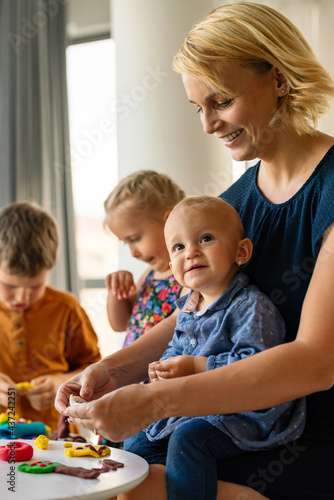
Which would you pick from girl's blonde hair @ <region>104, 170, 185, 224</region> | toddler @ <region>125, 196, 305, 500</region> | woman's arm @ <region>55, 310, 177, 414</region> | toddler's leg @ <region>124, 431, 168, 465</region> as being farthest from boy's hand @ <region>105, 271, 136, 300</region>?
toddler's leg @ <region>124, 431, 168, 465</region>

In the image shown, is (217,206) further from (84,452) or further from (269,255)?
(84,452)

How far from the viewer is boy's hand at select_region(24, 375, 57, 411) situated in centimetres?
216

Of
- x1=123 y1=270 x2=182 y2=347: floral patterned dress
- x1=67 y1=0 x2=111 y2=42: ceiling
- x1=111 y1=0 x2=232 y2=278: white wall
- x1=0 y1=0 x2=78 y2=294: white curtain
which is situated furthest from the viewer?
x1=67 y1=0 x2=111 y2=42: ceiling

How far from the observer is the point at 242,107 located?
132cm

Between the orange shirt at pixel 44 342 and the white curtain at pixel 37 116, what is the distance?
144 cm

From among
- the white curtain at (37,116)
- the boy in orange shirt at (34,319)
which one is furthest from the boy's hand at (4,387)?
the white curtain at (37,116)

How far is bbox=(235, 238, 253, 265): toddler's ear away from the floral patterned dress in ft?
2.16

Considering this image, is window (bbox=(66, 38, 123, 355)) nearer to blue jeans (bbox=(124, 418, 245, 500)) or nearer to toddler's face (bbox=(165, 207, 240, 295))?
toddler's face (bbox=(165, 207, 240, 295))

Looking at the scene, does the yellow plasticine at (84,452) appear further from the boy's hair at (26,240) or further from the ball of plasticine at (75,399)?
the boy's hair at (26,240)

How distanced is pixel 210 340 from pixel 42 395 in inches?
43.6

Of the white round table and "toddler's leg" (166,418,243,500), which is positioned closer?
the white round table

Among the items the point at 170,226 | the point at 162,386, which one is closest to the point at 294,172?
the point at 170,226

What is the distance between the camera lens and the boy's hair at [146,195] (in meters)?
2.06

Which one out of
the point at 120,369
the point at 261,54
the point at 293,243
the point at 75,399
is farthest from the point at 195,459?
Answer: the point at 261,54
